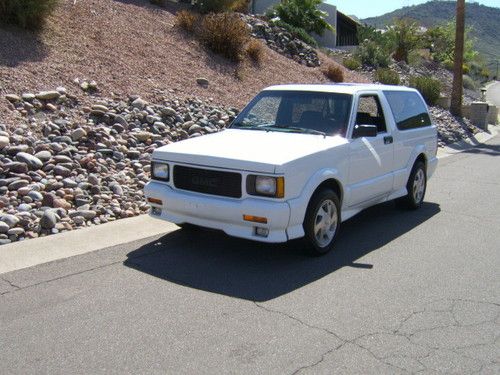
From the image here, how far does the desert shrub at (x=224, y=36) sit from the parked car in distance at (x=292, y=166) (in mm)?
8037

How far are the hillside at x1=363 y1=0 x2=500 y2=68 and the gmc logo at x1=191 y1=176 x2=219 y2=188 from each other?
126 m

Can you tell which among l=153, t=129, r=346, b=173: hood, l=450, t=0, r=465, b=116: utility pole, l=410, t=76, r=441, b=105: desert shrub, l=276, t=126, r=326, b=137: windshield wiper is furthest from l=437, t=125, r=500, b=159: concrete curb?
l=153, t=129, r=346, b=173: hood

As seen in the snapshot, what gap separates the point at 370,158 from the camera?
7.44 metres

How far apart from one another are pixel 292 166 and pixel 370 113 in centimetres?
246

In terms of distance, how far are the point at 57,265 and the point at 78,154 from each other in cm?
324

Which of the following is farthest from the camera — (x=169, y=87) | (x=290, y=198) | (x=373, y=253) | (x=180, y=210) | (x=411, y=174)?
(x=169, y=87)

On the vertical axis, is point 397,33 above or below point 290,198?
above

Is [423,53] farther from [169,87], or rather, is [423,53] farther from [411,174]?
[411,174]

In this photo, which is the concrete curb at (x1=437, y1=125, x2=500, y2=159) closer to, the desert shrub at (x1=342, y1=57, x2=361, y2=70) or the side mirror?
the desert shrub at (x1=342, y1=57, x2=361, y2=70)

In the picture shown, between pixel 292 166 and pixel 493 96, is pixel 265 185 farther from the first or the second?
pixel 493 96

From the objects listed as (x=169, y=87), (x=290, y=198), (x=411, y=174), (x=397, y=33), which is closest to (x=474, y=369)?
(x=290, y=198)

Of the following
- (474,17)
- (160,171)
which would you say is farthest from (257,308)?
(474,17)

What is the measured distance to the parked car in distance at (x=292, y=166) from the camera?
5.98 meters

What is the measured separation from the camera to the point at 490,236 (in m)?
7.79
